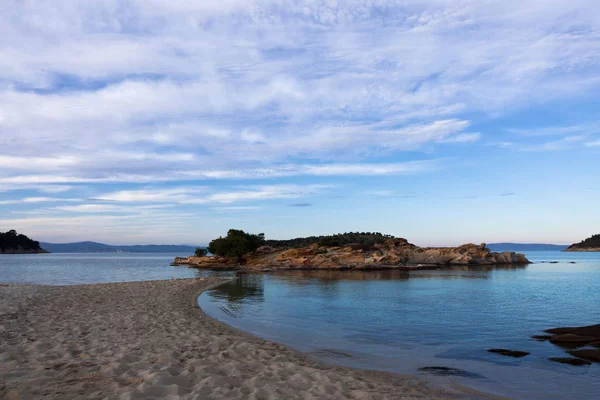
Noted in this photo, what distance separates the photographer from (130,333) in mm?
13938

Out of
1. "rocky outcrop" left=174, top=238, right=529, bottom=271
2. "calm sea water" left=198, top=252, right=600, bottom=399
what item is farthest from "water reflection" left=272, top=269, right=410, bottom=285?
A: "calm sea water" left=198, top=252, right=600, bottom=399

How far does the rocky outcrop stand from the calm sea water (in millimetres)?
47776

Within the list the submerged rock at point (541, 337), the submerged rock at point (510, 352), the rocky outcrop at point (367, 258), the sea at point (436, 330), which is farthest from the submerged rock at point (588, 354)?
the rocky outcrop at point (367, 258)

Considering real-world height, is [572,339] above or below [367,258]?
below

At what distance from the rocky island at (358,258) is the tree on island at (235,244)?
28 centimetres

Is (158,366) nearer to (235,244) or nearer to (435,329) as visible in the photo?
(435,329)

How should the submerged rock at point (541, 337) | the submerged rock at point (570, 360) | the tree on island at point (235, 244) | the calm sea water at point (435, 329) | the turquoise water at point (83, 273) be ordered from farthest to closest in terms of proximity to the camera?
the tree on island at point (235, 244) → the turquoise water at point (83, 273) → the submerged rock at point (541, 337) → the submerged rock at point (570, 360) → the calm sea water at point (435, 329)

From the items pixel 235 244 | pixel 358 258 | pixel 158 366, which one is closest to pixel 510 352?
pixel 158 366

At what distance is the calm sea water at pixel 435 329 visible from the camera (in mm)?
11500

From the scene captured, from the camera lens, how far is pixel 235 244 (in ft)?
306

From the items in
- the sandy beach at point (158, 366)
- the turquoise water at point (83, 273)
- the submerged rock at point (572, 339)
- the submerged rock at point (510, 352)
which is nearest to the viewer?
the sandy beach at point (158, 366)

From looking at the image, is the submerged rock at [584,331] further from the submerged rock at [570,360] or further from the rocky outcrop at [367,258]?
the rocky outcrop at [367,258]

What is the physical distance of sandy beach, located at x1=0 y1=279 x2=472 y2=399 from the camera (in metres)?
7.59

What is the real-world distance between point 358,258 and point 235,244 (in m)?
28.4
